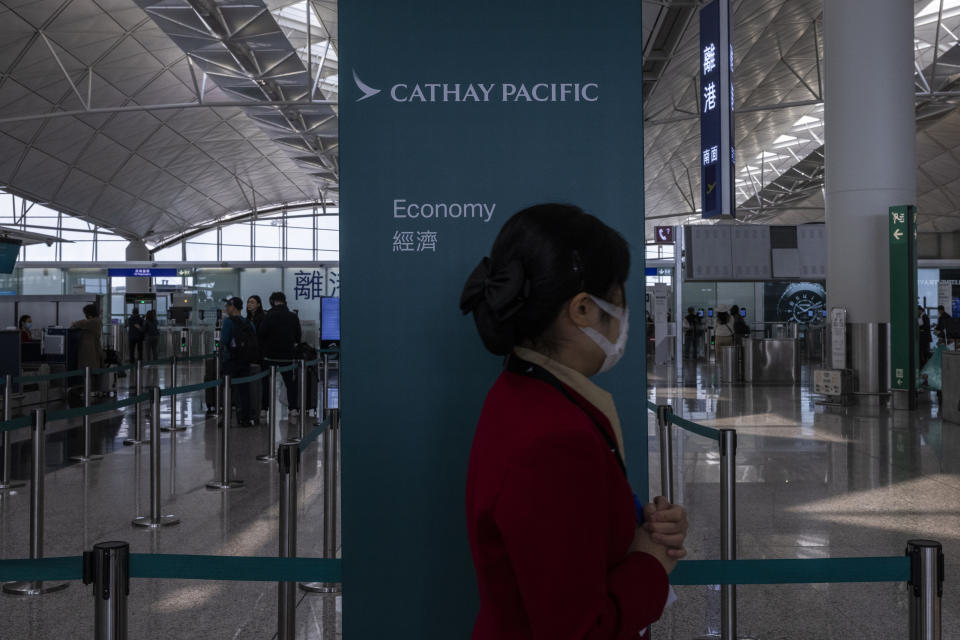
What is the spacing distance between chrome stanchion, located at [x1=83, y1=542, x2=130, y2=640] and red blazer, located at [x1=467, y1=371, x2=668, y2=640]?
124 cm

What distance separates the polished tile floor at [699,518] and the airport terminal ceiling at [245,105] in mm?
11645

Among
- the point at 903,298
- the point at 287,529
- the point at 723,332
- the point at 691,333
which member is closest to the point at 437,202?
the point at 287,529

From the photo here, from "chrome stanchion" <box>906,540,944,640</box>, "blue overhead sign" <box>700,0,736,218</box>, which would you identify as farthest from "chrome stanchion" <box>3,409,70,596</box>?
"blue overhead sign" <box>700,0,736,218</box>

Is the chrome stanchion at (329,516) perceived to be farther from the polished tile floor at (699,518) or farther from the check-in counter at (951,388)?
the check-in counter at (951,388)

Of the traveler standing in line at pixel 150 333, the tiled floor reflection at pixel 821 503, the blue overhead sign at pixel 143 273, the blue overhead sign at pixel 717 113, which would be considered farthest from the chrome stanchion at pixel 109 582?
the blue overhead sign at pixel 143 273

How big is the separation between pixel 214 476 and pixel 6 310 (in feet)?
39.3

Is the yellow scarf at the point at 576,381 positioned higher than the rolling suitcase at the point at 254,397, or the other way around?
the yellow scarf at the point at 576,381

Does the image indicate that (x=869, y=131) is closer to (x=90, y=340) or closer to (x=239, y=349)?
(x=239, y=349)

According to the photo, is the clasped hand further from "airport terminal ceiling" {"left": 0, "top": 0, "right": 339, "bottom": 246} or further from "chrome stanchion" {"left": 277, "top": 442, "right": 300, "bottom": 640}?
"airport terminal ceiling" {"left": 0, "top": 0, "right": 339, "bottom": 246}

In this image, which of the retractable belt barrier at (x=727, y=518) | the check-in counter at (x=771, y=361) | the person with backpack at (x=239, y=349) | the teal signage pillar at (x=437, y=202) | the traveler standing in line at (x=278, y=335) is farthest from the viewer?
the check-in counter at (x=771, y=361)

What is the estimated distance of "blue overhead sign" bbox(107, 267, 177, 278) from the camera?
2822 cm

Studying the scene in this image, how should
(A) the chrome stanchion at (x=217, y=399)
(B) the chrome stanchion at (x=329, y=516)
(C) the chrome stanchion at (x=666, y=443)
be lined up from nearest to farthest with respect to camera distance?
(B) the chrome stanchion at (x=329, y=516)
(C) the chrome stanchion at (x=666, y=443)
(A) the chrome stanchion at (x=217, y=399)

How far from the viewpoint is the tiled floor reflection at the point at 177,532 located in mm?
4137

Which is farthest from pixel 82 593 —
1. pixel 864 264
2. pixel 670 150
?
pixel 670 150
